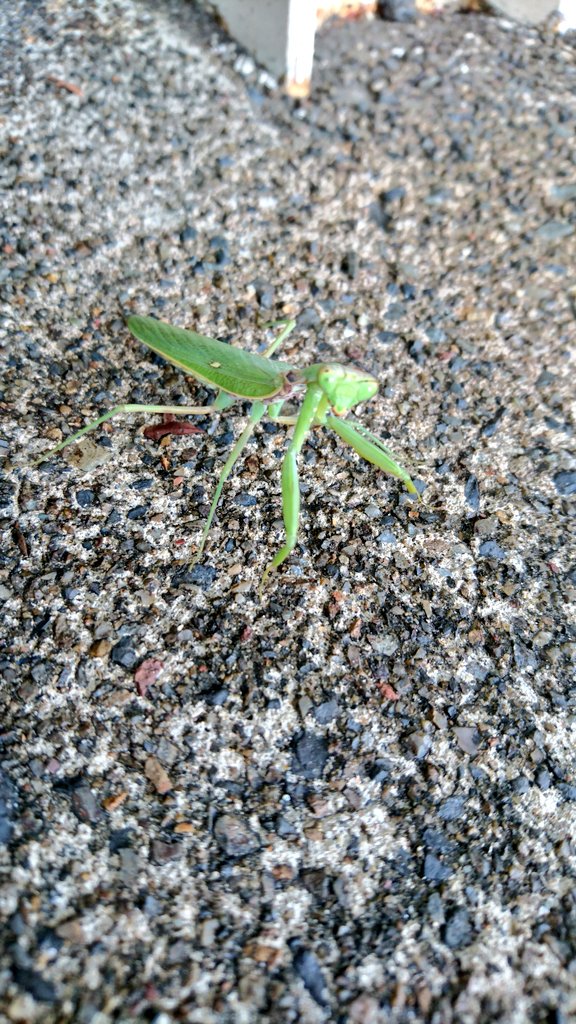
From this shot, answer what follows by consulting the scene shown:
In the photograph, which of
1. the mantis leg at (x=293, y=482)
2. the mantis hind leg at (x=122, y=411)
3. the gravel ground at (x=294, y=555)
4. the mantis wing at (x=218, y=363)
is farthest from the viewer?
the mantis hind leg at (x=122, y=411)

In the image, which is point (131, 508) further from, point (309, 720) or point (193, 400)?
point (309, 720)

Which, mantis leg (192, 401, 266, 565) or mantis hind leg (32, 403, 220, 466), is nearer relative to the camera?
mantis leg (192, 401, 266, 565)

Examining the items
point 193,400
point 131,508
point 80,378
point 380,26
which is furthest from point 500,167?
point 131,508

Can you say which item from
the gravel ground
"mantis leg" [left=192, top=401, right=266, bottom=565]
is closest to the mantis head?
"mantis leg" [left=192, top=401, right=266, bottom=565]

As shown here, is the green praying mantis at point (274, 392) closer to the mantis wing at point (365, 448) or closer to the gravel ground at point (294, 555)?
the mantis wing at point (365, 448)

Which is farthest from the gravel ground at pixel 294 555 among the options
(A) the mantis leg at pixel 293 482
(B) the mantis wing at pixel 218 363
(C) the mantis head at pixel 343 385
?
(C) the mantis head at pixel 343 385

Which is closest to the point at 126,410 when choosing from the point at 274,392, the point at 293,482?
the point at 274,392

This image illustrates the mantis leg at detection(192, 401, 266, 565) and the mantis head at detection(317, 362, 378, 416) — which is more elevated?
the mantis head at detection(317, 362, 378, 416)

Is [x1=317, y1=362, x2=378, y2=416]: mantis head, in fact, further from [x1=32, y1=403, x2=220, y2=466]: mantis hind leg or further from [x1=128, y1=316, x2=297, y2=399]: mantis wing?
[x1=32, y1=403, x2=220, y2=466]: mantis hind leg
